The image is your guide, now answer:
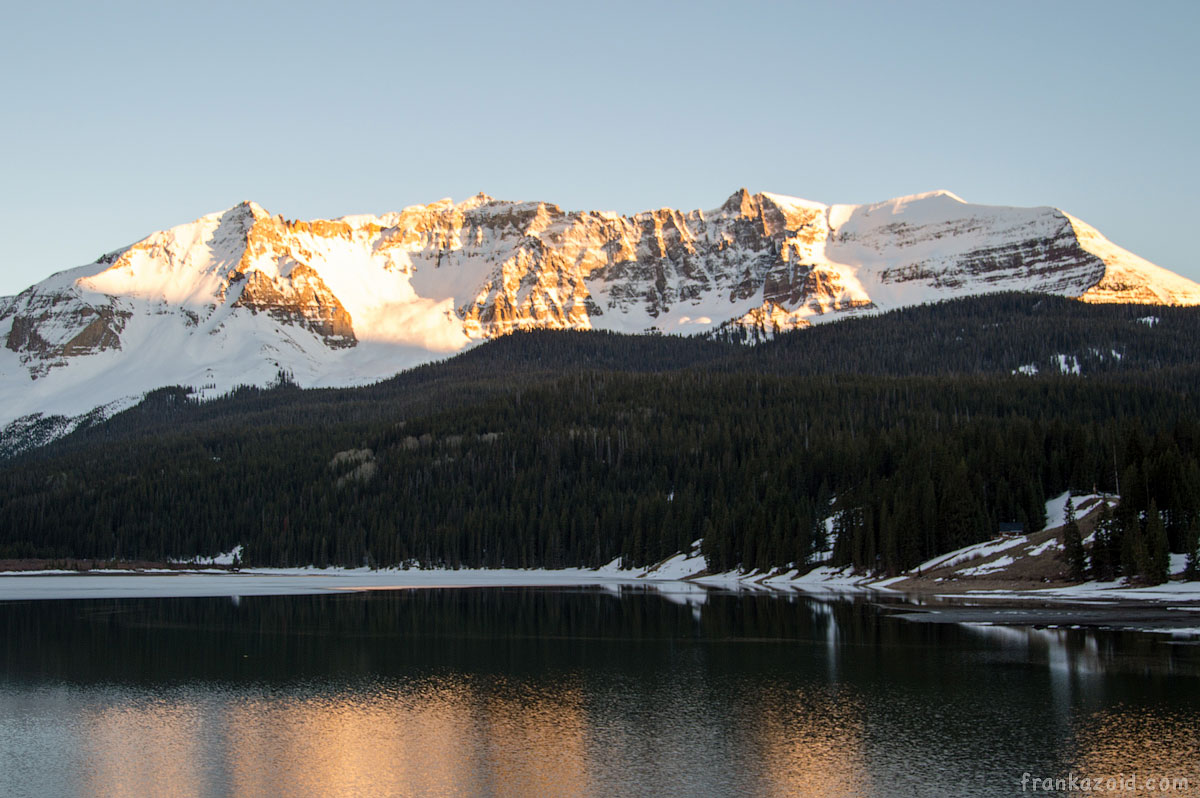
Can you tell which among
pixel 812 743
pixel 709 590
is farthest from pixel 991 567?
pixel 812 743

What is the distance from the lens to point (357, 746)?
1163 inches

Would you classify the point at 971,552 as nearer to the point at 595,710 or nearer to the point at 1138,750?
the point at 595,710

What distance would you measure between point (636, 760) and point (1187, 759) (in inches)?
542

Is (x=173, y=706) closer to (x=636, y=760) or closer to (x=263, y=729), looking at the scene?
(x=263, y=729)

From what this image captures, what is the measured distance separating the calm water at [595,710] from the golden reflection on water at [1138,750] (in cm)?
11

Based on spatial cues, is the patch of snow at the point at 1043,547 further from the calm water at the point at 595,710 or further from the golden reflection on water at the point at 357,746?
the golden reflection on water at the point at 357,746

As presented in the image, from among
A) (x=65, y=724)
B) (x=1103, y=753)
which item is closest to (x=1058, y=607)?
(x=1103, y=753)

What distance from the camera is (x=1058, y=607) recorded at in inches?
2399

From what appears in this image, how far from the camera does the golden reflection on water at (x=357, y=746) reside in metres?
25.4

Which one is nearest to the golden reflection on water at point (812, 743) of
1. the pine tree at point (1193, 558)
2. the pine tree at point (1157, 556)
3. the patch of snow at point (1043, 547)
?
the pine tree at point (1157, 556)

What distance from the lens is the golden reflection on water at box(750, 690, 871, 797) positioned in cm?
2484

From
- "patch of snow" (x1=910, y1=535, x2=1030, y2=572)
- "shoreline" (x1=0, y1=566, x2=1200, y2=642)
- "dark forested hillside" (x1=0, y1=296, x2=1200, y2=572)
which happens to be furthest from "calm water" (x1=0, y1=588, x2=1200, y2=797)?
"dark forested hillside" (x1=0, y1=296, x2=1200, y2=572)

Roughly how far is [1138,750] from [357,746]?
20890 millimetres

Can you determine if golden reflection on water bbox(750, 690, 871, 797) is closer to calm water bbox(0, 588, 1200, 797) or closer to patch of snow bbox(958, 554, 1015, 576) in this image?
calm water bbox(0, 588, 1200, 797)
